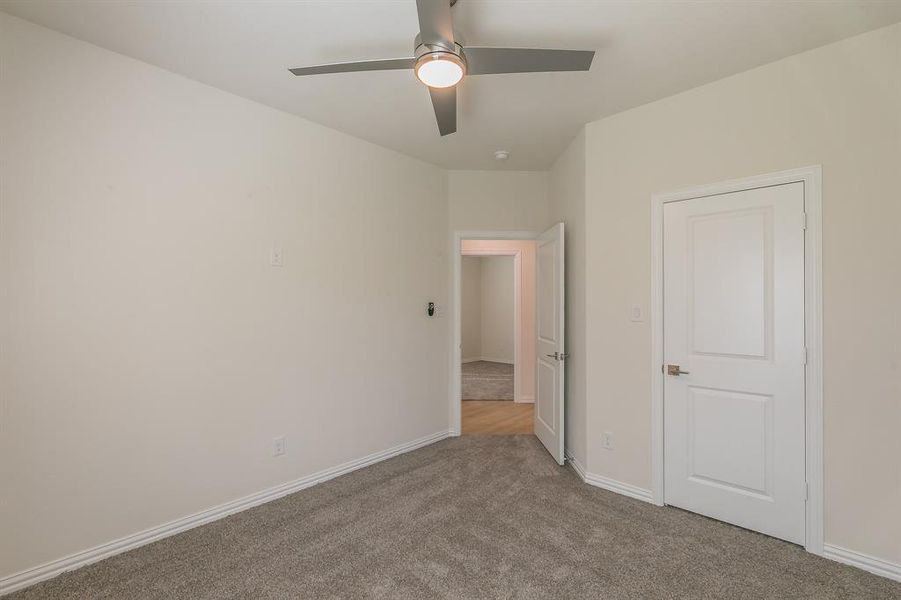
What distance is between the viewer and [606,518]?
2553 millimetres

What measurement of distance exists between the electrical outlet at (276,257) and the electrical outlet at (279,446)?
120 centimetres

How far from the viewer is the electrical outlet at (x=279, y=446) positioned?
2.85m

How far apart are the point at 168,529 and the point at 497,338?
23.7 ft

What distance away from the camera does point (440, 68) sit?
171cm

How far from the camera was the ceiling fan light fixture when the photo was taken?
1.66 metres

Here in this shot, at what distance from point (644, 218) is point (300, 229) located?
240 cm

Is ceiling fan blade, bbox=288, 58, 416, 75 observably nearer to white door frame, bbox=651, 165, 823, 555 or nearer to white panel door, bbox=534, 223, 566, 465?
white panel door, bbox=534, 223, 566, 465

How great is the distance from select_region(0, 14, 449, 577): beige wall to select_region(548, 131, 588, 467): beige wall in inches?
63.1

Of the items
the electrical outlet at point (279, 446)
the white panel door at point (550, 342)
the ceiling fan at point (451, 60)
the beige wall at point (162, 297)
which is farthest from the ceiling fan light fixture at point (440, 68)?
the electrical outlet at point (279, 446)

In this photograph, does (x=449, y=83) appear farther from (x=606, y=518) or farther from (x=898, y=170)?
(x=606, y=518)

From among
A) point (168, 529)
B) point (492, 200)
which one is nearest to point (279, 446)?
point (168, 529)

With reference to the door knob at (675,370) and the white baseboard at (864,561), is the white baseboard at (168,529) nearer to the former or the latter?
the door knob at (675,370)

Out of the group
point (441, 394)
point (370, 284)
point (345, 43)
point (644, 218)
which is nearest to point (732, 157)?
point (644, 218)

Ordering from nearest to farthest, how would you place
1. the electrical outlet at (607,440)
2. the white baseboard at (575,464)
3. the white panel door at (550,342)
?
the electrical outlet at (607,440), the white baseboard at (575,464), the white panel door at (550,342)
